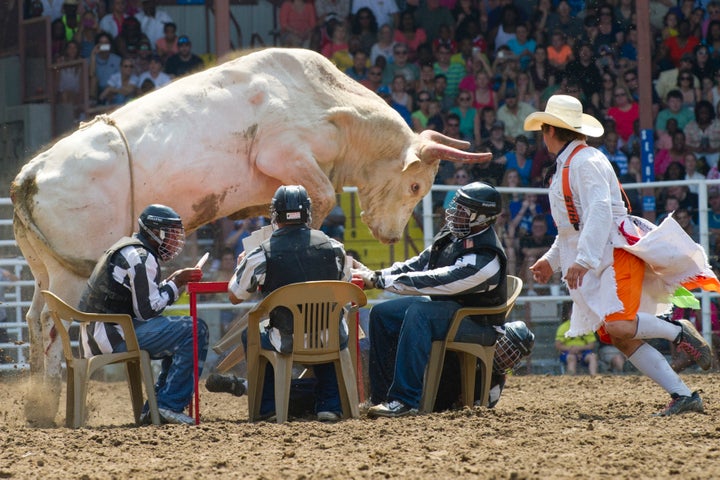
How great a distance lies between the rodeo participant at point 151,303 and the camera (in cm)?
673

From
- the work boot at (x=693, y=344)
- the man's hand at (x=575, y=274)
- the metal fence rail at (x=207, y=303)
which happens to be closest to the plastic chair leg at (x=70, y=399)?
the man's hand at (x=575, y=274)

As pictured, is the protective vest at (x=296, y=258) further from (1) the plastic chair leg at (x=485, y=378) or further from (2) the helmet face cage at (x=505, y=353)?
(2) the helmet face cage at (x=505, y=353)

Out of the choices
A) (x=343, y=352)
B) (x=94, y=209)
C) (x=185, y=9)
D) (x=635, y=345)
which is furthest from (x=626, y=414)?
(x=185, y=9)

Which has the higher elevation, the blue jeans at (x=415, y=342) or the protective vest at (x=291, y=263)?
the protective vest at (x=291, y=263)

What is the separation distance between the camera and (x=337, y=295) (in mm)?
6652

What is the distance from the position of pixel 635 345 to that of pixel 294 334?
189 centimetres

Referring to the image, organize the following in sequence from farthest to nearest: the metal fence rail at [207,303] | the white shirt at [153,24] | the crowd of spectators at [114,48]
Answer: the white shirt at [153,24] < the crowd of spectators at [114,48] < the metal fence rail at [207,303]

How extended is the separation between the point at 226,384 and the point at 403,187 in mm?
2287

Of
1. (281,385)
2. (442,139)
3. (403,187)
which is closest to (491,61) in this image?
(442,139)

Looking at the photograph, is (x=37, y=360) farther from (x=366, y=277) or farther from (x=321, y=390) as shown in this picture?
(x=366, y=277)

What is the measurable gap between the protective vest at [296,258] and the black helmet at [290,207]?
0.16ft

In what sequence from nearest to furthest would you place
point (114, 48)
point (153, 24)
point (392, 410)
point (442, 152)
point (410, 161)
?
1. point (392, 410)
2. point (410, 161)
3. point (442, 152)
4. point (114, 48)
5. point (153, 24)

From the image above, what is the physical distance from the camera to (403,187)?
9320 millimetres

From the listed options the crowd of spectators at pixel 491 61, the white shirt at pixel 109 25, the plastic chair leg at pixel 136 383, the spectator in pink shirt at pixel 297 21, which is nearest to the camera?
the plastic chair leg at pixel 136 383
